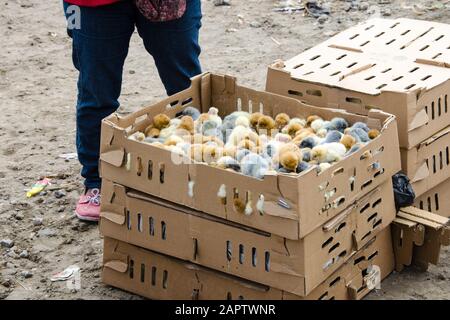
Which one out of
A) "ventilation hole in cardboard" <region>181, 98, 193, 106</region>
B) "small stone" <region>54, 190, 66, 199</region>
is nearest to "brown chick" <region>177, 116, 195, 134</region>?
"ventilation hole in cardboard" <region>181, 98, 193, 106</region>

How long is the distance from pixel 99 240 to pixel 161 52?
35.3 inches

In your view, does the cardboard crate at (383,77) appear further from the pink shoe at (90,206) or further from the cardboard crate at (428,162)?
the pink shoe at (90,206)

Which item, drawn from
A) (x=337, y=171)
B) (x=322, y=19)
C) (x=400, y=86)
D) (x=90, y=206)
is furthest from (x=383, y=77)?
(x=322, y=19)

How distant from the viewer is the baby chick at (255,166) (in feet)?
10.8

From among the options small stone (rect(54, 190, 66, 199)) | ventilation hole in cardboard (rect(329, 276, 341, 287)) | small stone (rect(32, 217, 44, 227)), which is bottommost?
small stone (rect(32, 217, 44, 227))

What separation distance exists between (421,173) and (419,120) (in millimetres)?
246

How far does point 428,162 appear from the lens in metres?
3.96

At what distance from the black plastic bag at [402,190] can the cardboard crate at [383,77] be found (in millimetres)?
139

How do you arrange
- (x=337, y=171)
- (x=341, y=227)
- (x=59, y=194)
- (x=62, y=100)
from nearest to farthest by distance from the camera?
1. (x=337, y=171)
2. (x=341, y=227)
3. (x=59, y=194)
4. (x=62, y=100)

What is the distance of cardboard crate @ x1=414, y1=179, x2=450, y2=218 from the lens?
4.08 meters

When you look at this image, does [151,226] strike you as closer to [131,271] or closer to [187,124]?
[131,271]

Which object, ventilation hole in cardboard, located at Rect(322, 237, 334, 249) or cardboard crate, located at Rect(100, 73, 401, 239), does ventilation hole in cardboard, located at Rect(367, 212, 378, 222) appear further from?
ventilation hole in cardboard, located at Rect(322, 237, 334, 249)

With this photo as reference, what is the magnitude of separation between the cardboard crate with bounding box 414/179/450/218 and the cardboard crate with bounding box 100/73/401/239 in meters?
0.52
